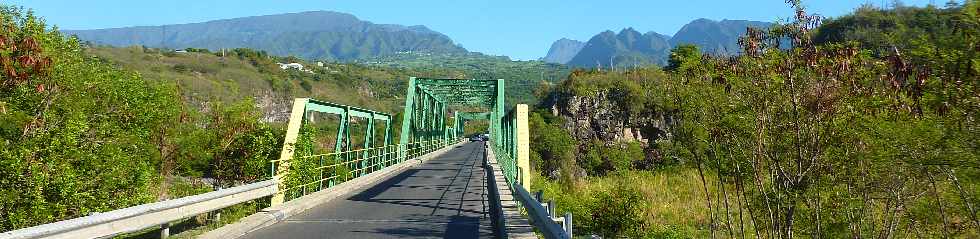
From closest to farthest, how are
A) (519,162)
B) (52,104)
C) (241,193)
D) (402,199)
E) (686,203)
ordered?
(241,193), (519,162), (402,199), (52,104), (686,203)

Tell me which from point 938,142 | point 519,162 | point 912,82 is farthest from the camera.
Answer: point 519,162

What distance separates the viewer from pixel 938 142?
799 centimetres

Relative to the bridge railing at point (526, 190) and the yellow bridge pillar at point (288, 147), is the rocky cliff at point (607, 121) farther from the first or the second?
the yellow bridge pillar at point (288, 147)

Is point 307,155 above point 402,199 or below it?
above

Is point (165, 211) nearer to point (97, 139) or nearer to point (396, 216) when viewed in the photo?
point (396, 216)

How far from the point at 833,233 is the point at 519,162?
7351 millimetres

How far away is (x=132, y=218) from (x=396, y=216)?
6.22 m

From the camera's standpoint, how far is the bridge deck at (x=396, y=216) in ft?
37.3

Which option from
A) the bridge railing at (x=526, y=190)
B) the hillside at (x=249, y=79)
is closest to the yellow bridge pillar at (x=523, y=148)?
the bridge railing at (x=526, y=190)

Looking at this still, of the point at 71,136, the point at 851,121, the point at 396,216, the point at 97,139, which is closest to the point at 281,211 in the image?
the point at 396,216

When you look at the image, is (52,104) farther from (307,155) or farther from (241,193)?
(241,193)

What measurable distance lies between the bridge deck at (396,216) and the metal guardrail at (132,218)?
821 millimetres

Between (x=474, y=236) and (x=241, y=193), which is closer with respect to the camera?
(x=474, y=236)

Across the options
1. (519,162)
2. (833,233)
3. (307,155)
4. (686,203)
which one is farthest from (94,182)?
(686,203)
